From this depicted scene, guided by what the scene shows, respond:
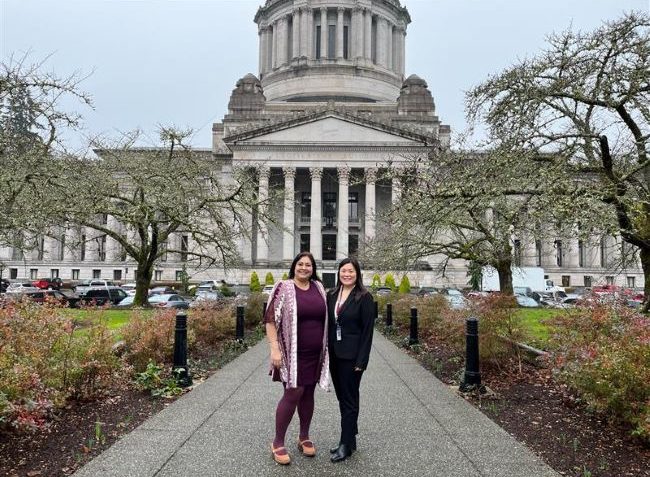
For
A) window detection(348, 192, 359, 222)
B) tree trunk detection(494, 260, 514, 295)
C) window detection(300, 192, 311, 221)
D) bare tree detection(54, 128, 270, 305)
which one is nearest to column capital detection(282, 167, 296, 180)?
window detection(300, 192, 311, 221)

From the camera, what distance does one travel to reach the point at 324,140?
57938 millimetres

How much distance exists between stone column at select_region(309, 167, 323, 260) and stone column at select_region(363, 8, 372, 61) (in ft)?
83.0

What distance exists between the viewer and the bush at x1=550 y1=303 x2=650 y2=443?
5.71 metres

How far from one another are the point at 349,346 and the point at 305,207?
194 feet

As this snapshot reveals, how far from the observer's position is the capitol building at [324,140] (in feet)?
187

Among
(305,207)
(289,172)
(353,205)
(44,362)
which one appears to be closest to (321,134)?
(289,172)

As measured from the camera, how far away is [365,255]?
97.6 ft

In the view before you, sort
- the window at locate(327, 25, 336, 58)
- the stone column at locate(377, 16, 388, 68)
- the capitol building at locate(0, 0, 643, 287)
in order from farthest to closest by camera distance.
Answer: the stone column at locate(377, 16, 388, 68) → the window at locate(327, 25, 336, 58) → the capitol building at locate(0, 0, 643, 287)

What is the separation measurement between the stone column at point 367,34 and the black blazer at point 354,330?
242 ft

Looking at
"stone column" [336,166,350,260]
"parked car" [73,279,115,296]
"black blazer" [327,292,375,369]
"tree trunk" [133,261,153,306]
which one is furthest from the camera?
"stone column" [336,166,350,260]

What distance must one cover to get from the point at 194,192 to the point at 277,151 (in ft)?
122

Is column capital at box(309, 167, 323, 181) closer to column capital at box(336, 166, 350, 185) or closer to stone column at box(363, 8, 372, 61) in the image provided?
column capital at box(336, 166, 350, 185)

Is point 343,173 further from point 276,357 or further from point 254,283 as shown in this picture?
point 276,357

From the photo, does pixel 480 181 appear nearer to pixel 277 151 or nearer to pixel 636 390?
pixel 636 390
